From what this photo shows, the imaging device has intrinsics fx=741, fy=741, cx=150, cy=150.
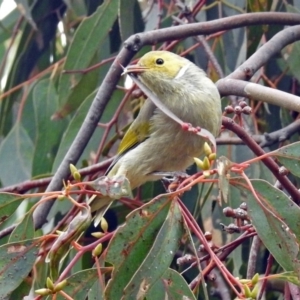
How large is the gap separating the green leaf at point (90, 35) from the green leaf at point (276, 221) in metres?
1.77

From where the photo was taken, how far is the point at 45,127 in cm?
371

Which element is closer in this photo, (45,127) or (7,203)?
(7,203)

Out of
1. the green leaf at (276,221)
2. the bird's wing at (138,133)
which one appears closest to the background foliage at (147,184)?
the green leaf at (276,221)

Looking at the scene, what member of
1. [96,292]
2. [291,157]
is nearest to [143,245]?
[96,292]

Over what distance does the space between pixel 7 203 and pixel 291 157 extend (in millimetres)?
749

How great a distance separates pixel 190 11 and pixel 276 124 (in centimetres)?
69

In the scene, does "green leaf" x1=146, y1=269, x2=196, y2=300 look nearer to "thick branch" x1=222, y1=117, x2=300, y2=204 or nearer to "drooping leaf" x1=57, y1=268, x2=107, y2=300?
"drooping leaf" x1=57, y1=268, x2=107, y2=300

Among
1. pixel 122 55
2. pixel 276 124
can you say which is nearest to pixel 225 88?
pixel 122 55

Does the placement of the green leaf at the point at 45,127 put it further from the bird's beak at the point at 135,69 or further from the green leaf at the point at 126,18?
the bird's beak at the point at 135,69

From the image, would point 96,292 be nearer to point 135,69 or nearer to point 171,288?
point 171,288

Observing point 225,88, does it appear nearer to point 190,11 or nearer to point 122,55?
point 122,55

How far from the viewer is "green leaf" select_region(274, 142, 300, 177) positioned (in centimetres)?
183

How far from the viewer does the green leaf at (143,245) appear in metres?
1.65

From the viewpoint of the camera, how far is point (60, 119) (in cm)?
369
